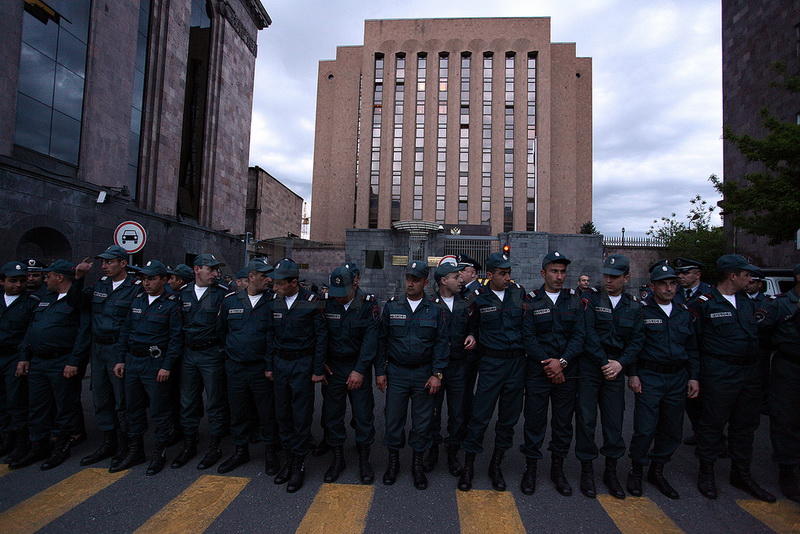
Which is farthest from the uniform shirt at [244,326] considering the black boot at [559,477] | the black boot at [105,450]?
the black boot at [559,477]

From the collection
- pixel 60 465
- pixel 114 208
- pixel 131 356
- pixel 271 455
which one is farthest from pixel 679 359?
pixel 114 208

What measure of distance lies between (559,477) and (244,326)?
137 inches

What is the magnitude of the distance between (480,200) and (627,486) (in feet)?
109

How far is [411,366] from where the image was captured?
4.04 meters

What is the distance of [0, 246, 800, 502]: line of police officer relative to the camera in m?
3.88

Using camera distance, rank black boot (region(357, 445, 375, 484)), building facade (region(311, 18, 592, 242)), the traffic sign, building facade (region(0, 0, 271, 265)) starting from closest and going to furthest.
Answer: black boot (region(357, 445, 375, 484)) → the traffic sign → building facade (region(0, 0, 271, 265)) → building facade (region(311, 18, 592, 242))

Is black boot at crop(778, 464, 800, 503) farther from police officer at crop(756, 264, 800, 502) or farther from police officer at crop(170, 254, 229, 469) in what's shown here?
police officer at crop(170, 254, 229, 469)

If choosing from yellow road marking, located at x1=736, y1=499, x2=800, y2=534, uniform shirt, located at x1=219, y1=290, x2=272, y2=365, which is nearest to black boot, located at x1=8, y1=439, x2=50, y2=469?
uniform shirt, located at x1=219, y1=290, x2=272, y2=365

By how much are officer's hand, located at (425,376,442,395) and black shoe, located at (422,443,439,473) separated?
0.71 metres

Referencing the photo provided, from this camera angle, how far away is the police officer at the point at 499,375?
396 centimetres

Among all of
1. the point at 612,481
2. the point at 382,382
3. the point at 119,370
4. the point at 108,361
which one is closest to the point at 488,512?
the point at 612,481

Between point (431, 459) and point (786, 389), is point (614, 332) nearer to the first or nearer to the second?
point (786, 389)

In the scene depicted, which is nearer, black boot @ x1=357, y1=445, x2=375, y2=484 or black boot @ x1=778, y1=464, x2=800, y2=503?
black boot @ x1=778, y1=464, x2=800, y2=503

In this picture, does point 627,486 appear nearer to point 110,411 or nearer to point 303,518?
point 303,518
